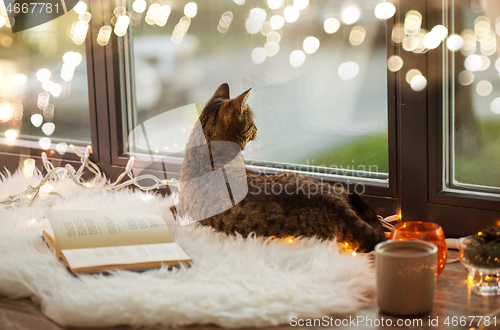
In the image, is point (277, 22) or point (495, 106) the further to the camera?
→ point (277, 22)

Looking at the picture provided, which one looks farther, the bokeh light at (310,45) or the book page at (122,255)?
the bokeh light at (310,45)

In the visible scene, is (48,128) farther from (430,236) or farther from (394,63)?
(430,236)

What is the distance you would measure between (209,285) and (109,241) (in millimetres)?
288

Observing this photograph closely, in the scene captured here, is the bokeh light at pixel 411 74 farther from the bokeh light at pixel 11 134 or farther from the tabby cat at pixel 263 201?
the bokeh light at pixel 11 134

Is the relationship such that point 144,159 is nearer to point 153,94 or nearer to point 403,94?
point 153,94

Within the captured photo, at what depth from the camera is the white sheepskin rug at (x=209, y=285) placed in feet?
2.45

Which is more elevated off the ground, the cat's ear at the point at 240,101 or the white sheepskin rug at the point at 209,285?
the cat's ear at the point at 240,101

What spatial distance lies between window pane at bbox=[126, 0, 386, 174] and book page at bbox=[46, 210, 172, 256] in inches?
23.9

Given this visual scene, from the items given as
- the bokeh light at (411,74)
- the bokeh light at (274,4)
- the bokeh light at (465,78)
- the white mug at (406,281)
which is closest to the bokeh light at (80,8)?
the bokeh light at (274,4)

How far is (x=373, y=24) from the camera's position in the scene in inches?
49.4

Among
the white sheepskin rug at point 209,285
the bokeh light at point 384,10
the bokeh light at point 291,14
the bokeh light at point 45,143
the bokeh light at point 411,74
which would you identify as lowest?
the white sheepskin rug at point 209,285

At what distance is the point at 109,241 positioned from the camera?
1.00 metres

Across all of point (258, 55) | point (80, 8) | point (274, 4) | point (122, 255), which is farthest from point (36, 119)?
point (122, 255)

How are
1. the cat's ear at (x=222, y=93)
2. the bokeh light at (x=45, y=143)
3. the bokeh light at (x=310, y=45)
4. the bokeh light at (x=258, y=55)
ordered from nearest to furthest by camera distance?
the cat's ear at (x=222, y=93), the bokeh light at (x=310, y=45), the bokeh light at (x=258, y=55), the bokeh light at (x=45, y=143)
